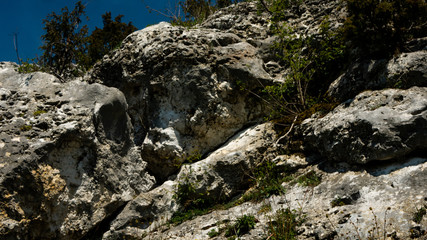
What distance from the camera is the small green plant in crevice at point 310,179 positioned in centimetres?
660

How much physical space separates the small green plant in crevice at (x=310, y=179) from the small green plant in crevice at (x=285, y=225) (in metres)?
0.85

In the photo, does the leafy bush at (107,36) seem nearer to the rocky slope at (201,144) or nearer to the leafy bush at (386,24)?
the rocky slope at (201,144)

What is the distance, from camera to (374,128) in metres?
6.04

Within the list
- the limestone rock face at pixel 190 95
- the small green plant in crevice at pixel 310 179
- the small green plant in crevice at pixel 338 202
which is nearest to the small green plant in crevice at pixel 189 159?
the limestone rock face at pixel 190 95

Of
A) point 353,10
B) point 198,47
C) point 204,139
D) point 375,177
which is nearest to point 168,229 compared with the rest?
point 204,139

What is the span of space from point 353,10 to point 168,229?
7.10 m

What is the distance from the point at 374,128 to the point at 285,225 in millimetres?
2558

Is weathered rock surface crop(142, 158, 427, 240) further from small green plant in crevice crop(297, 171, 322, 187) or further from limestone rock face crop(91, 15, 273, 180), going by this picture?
limestone rock face crop(91, 15, 273, 180)

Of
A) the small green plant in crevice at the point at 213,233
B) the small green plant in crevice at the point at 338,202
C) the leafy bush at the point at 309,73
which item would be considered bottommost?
the small green plant in crevice at the point at 338,202

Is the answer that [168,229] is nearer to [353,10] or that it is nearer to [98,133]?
[98,133]

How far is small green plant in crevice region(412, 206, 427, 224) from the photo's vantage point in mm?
4685

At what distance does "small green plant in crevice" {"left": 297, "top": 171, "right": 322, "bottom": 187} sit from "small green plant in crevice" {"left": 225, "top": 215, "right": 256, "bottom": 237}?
1.40 metres

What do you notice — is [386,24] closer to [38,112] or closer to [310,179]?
[310,179]

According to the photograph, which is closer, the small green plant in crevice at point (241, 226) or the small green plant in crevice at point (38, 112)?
the small green plant in crevice at point (241, 226)
